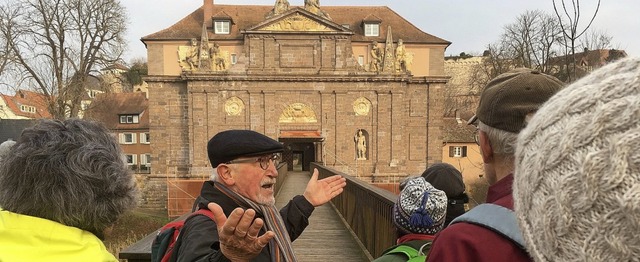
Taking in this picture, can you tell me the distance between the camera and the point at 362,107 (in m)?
30.5

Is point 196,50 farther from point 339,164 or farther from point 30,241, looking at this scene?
point 30,241

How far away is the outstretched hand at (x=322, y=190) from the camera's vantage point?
120 inches

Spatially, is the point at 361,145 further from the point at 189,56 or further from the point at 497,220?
the point at 497,220

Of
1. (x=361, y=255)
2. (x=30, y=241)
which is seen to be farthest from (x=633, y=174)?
(x=361, y=255)

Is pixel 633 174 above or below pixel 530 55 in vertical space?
below

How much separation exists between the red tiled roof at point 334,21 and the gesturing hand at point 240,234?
1296 inches

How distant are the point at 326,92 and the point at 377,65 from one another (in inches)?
165

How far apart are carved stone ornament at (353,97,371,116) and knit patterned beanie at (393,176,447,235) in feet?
92.8

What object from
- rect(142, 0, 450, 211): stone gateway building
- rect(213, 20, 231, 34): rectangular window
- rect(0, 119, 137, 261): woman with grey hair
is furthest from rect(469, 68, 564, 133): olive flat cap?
rect(213, 20, 231, 34): rectangular window

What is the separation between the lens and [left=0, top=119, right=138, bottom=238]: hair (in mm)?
1578

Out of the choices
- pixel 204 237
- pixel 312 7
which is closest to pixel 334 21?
pixel 312 7

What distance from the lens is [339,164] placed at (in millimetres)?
29875

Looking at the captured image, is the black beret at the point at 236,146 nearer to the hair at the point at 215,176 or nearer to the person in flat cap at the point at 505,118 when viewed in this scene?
the hair at the point at 215,176

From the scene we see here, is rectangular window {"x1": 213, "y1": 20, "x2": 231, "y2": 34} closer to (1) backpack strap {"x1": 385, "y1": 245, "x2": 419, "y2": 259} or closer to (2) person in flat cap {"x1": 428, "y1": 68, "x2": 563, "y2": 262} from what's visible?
(1) backpack strap {"x1": 385, "y1": 245, "x2": 419, "y2": 259}
